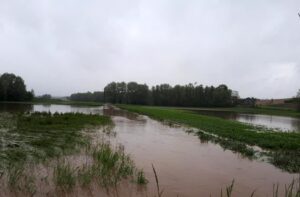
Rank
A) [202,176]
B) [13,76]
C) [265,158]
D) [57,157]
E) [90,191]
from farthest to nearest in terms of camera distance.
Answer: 1. [13,76]
2. [265,158]
3. [57,157]
4. [202,176]
5. [90,191]

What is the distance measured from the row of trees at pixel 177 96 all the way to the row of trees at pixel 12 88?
48.6 meters

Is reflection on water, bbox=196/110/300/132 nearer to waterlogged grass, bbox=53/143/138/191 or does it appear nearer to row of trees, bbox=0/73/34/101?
waterlogged grass, bbox=53/143/138/191

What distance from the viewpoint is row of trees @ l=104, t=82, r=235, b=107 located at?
124 m

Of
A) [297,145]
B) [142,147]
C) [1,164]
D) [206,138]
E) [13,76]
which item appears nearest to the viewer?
[1,164]

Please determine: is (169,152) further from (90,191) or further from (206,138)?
(90,191)

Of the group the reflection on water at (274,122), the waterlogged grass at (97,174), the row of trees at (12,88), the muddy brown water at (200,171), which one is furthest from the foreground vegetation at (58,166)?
the row of trees at (12,88)

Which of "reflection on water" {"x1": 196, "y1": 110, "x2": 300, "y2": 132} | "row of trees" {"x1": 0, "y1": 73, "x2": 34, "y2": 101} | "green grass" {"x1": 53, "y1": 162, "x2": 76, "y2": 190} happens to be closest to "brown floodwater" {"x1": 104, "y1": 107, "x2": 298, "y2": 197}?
"green grass" {"x1": 53, "y1": 162, "x2": 76, "y2": 190}

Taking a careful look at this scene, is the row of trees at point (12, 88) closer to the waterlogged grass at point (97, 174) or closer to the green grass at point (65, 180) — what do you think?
the waterlogged grass at point (97, 174)

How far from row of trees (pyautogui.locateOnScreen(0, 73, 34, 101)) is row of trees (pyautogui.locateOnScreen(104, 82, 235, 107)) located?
48649 millimetres

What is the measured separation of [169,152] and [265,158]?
14.5ft

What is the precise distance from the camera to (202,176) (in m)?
9.41

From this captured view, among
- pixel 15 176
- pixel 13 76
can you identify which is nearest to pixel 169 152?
pixel 15 176

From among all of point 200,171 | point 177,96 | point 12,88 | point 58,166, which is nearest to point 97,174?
point 58,166

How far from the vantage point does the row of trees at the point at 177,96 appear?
124 meters
